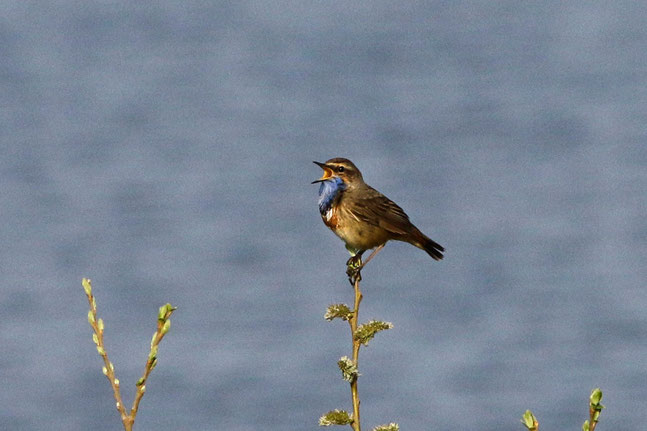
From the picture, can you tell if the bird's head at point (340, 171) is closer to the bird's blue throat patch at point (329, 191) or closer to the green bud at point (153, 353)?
the bird's blue throat patch at point (329, 191)

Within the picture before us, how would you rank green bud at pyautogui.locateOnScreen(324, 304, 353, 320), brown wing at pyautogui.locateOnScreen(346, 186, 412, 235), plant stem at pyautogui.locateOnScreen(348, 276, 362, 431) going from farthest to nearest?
brown wing at pyautogui.locateOnScreen(346, 186, 412, 235), green bud at pyautogui.locateOnScreen(324, 304, 353, 320), plant stem at pyautogui.locateOnScreen(348, 276, 362, 431)

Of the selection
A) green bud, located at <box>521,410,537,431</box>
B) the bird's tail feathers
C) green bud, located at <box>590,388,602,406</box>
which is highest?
the bird's tail feathers

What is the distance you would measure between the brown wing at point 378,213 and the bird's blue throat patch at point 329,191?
15 centimetres

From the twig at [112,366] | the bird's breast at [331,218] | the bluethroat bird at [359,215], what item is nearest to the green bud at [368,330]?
the twig at [112,366]

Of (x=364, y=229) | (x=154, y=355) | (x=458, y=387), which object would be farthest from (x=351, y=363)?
(x=458, y=387)

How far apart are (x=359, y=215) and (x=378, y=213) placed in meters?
0.25

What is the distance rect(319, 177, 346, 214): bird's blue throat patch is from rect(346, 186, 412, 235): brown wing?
15cm

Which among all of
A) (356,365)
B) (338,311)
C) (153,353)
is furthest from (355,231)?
(153,353)

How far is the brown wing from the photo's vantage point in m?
10.3

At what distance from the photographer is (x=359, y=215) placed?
10.3m

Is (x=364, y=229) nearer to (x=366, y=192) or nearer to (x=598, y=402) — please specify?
(x=366, y=192)

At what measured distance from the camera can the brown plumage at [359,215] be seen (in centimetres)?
1016

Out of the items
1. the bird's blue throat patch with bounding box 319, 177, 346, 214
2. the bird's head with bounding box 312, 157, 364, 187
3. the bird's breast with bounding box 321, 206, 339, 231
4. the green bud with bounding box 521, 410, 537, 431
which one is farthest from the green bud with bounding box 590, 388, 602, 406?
the bird's head with bounding box 312, 157, 364, 187

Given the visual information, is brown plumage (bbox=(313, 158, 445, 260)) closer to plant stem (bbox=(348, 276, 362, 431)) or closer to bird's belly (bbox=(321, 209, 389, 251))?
bird's belly (bbox=(321, 209, 389, 251))
